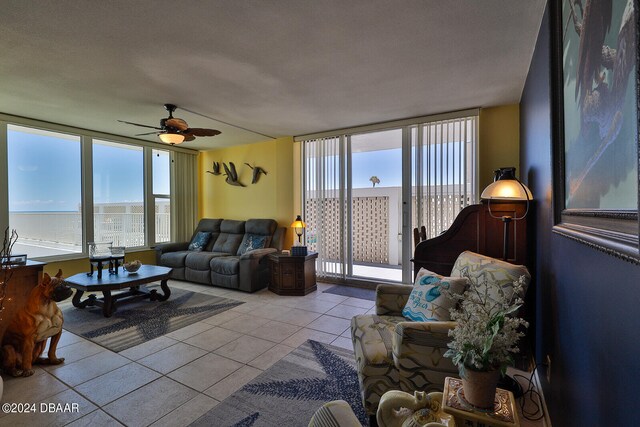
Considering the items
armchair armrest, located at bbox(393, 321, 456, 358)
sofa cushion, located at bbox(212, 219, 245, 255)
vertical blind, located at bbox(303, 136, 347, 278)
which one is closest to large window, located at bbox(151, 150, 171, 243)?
sofa cushion, located at bbox(212, 219, 245, 255)

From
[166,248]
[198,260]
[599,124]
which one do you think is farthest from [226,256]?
[599,124]

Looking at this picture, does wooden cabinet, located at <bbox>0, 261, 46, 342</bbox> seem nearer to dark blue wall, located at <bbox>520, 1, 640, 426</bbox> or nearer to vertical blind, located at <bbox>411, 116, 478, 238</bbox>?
dark blue wall, located at <bbox>520, 1, 640, 426</bbox>

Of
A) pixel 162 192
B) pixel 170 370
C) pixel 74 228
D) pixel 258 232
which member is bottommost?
pixel 170 370

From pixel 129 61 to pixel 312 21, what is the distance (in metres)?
1.66

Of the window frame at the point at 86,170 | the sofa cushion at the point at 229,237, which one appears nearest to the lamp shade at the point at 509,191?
the sofa cushion at the point at 229,237

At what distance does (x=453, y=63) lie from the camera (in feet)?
8.72

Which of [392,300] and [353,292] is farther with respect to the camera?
[353,292]

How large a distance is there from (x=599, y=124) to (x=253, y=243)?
486 centimetres

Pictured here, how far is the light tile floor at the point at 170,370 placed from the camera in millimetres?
1886

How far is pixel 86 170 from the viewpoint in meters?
4.88

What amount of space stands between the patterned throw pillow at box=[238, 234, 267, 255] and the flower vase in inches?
168

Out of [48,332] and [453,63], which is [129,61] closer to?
[48,332]

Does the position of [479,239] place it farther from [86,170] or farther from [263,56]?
[86,170]

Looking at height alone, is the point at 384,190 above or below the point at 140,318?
above
